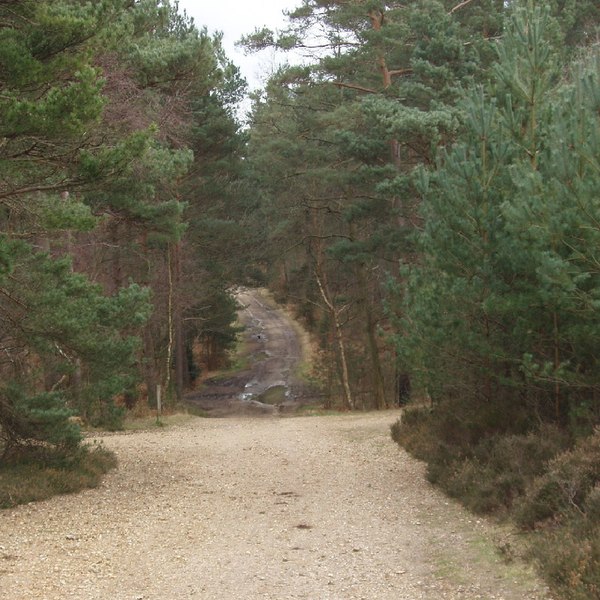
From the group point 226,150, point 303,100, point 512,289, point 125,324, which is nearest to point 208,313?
point 226,150

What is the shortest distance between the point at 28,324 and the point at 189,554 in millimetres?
3954

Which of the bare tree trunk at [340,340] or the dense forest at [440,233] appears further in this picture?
the bare tree trunk at [340,340]

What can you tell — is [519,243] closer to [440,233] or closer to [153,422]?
[440,233]

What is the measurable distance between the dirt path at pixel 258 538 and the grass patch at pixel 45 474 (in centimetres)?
20

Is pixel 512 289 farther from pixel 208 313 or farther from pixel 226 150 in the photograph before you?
pixel 208 313

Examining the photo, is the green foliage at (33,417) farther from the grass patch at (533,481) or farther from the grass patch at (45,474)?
the grass patch at (533,481)

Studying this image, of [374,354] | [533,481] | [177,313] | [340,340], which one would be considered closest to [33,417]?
[533,481]

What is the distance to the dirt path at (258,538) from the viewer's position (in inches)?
244

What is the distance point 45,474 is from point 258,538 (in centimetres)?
359

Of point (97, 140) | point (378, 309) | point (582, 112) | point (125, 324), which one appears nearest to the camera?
point (582, 112)

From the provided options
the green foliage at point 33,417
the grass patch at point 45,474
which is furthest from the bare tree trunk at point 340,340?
the green foliage at point 33,417

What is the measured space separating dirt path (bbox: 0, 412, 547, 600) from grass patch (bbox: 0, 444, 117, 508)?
0.65 feet

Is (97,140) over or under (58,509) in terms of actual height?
over

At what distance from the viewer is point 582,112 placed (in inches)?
279
